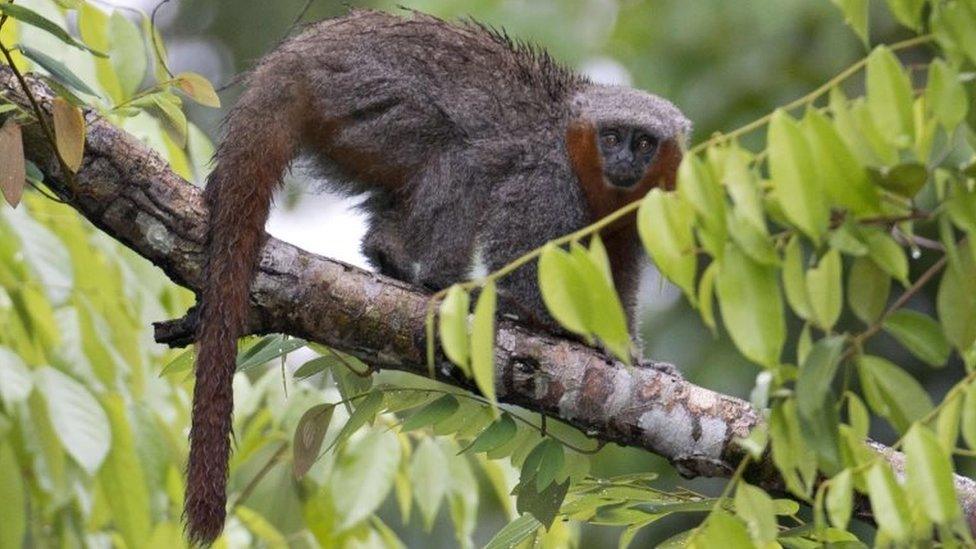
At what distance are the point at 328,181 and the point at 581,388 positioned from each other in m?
1.51

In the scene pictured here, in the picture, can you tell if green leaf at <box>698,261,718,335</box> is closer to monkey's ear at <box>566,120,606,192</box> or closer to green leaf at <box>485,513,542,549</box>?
green leaf at <box>485,513,542,549</box>

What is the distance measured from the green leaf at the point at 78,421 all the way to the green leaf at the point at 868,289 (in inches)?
86.7

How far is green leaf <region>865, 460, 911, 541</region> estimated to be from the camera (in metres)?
1.54

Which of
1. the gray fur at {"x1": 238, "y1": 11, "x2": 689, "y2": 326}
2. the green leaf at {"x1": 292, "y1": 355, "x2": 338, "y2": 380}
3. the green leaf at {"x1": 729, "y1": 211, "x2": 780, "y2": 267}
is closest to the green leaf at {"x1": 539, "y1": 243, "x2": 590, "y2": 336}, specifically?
the green leaf at {"x1": 729, "y1": 211, "x2": 780, "y2": 267}

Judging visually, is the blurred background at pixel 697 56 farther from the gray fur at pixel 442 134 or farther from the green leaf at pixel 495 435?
the green leaf at pixel 495 435

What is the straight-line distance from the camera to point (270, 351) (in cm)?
330

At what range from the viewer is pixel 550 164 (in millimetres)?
4316

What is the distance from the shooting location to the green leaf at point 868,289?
178cm

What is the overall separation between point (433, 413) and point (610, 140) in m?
1.74

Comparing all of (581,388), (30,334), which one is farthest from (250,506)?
(581,388)

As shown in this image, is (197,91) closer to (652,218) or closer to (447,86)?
(447,86)

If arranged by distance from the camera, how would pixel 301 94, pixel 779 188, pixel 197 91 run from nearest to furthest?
pixel 779 188 < pixel 197 91 < pixel 301 94

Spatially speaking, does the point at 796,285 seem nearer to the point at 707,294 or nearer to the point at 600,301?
the point at 707,294

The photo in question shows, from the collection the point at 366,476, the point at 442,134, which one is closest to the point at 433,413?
the point at 366,476
